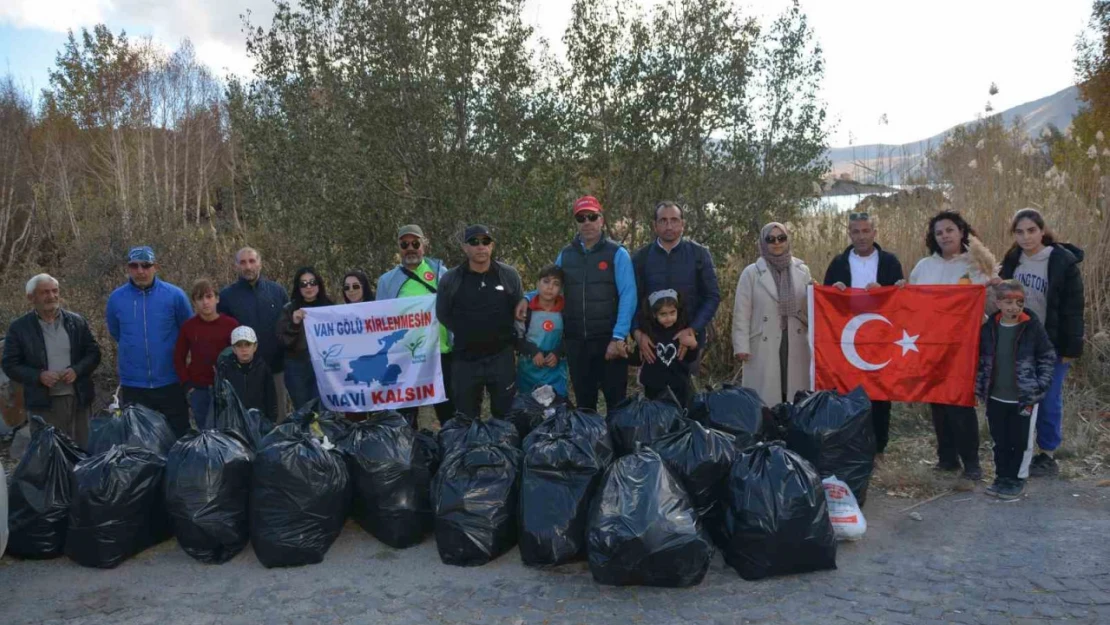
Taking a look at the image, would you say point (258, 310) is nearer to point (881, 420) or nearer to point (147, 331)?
point (147, 331)

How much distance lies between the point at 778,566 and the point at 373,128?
18.8ft

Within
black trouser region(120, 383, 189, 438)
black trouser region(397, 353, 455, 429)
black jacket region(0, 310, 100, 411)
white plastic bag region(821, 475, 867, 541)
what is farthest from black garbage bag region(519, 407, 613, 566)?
black jacket region(0, 310, 100, 411)

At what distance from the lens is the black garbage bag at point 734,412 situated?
5.16 meters

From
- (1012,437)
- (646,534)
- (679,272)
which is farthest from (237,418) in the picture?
(1012,437)

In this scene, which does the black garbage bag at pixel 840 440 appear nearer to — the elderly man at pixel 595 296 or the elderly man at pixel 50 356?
the elderly man at pixel 595 296

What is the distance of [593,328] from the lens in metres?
5.80

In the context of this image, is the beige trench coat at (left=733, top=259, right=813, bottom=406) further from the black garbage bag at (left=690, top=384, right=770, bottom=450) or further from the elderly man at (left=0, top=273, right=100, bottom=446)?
the elderly man at (left=0, top=273, right=100, bottom=446)

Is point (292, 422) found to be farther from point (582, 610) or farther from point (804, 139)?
point (804, 139)

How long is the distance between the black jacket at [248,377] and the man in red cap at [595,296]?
215cm

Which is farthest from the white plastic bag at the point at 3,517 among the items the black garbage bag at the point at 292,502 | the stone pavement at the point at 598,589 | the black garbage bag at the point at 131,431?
the black garbage bag at the point at 292,502

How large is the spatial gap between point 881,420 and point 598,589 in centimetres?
303

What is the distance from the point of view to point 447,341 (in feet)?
20.6

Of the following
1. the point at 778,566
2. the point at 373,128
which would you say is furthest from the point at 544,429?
the point at 373,128

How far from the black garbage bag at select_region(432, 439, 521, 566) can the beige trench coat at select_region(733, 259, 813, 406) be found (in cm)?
213
